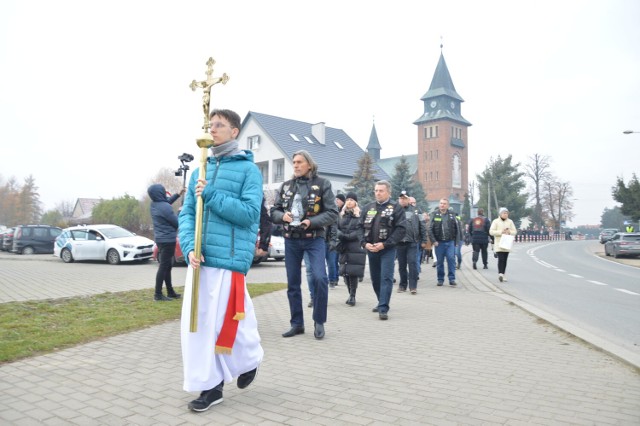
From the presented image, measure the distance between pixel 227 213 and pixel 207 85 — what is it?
105 centimetres

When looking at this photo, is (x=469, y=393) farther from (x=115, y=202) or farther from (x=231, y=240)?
(x=115, y=202)

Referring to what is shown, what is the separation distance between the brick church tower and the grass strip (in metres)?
88.8

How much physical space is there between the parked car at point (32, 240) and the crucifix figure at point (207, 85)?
27460mm

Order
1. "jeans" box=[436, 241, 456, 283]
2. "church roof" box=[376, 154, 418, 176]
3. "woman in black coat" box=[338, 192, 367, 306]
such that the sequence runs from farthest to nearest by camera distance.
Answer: "church roof" box=[376, 154, 418, 176], "jeans" box=[436, 241, 456, 283], "woman in black coat" box=[338, 192, 367, 306]

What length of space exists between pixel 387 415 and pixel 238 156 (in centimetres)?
211

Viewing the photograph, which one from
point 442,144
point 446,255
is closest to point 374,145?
point 442,144

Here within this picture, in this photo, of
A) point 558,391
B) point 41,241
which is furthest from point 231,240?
point 41,241

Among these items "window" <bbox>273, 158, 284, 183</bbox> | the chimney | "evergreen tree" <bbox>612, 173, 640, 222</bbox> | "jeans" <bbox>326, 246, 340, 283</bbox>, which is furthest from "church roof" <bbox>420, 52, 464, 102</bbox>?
"jeans" <bbox>326, 246, 340, 283</bbox>

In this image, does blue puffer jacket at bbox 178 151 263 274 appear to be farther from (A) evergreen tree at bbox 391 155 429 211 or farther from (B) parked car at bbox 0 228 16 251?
(A) evergreen tree at bbox 391 155 429 211

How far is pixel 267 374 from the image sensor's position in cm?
433

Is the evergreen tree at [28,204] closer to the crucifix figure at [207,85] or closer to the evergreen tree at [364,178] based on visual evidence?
the evergreen tree at [364,178]

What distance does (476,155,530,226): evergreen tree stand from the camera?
73.0m

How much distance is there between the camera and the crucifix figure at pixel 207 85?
3.78 metres

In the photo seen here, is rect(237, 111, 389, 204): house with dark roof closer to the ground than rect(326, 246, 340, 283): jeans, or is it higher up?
higher up
